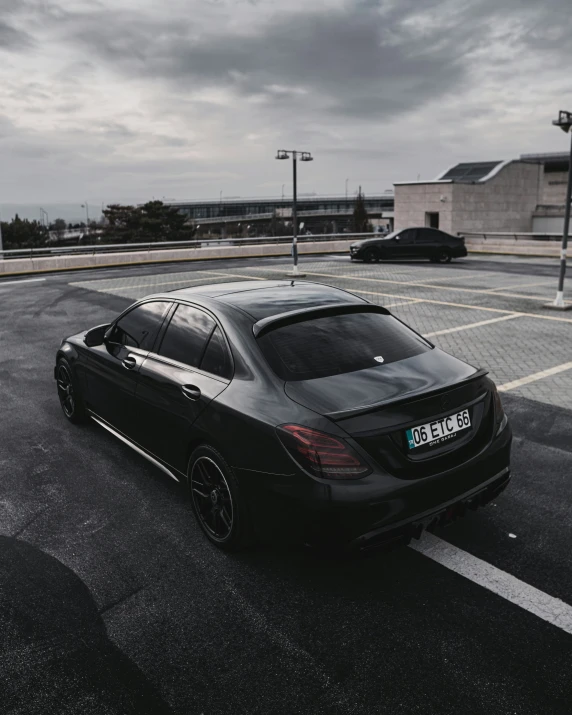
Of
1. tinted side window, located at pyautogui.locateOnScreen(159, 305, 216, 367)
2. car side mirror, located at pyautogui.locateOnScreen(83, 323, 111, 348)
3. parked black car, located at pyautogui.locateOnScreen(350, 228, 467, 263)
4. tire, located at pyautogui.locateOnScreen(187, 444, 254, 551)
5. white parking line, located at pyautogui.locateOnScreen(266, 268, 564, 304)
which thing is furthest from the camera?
parked black car, located at pyautogui.locateOnScreen(350, 228, 467, 263)

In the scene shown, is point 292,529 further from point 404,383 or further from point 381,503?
point 404,383

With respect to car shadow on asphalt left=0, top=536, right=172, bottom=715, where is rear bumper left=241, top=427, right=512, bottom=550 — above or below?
above

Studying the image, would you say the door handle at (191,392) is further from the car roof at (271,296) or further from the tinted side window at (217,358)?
the car roof at (271,296)

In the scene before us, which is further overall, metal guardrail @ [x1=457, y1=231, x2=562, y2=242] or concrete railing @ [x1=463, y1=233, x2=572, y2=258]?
metal guardrail @ [x1=457, y1=231, x2=562, y2=242]

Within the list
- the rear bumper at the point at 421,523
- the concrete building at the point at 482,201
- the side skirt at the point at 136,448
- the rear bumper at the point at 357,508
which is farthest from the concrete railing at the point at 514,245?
the rear bumper at the point at 357,508

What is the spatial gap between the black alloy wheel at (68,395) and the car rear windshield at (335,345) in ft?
9.68

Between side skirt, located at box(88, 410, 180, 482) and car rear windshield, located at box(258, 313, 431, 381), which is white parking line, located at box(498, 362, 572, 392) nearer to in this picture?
car rear windshield, located at box(258, 313, 431, 381)

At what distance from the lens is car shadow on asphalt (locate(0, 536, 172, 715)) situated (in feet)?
8.84

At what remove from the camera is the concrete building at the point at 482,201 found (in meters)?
40.9

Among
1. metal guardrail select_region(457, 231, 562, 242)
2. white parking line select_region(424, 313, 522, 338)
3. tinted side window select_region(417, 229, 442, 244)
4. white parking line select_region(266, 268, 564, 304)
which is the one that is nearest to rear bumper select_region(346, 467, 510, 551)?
white parking line select_region(424, 313, 522, 338)

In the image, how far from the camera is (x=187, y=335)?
437cm

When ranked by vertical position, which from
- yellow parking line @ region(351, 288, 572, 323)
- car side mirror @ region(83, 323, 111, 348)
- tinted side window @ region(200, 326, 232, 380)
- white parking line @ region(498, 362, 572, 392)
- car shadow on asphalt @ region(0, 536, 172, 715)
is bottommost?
car shadow on asphalt @ region(0, 536, 172, 715)

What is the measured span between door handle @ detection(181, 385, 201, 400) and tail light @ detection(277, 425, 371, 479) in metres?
0.96

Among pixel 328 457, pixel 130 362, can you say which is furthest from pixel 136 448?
pixel 328 457
